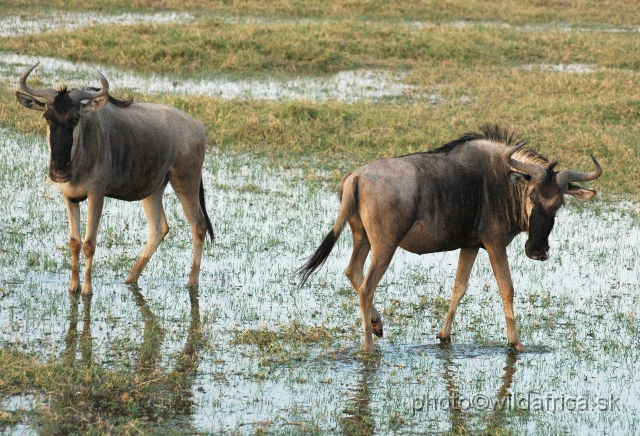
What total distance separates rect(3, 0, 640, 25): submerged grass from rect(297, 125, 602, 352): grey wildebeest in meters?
17.4

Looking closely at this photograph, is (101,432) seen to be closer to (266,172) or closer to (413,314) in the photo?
(413,314)

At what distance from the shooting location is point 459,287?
24.0ft

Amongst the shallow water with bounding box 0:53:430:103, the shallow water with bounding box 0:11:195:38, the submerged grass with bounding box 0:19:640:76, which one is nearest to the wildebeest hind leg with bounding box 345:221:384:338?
the shallow water with bounding box 0:53:430:103

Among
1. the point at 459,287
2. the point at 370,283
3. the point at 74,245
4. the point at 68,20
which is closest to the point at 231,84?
the point at 68,20

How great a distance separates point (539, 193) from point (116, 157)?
3423 mm

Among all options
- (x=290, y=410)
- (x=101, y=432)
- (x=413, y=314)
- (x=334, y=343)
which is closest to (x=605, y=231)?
(x=413, y=314)

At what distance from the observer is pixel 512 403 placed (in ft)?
20.0

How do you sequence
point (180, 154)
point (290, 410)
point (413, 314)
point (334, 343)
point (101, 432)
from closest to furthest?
point (101, 432) → point (290, 410) → point (334, 343) → point (413, 314) → point (180, 154)

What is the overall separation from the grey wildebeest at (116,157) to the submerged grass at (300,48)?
963cm

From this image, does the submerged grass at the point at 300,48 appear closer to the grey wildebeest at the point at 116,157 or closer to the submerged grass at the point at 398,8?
the submerged grass at the point at 398,8

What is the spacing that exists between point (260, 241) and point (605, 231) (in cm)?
379

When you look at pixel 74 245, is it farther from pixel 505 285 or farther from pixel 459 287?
pixel 505 285

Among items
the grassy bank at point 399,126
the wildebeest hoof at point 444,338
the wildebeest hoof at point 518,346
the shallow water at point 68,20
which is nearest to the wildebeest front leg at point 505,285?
the wildebeest hoof at point 518,346

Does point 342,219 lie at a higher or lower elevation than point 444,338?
higher
